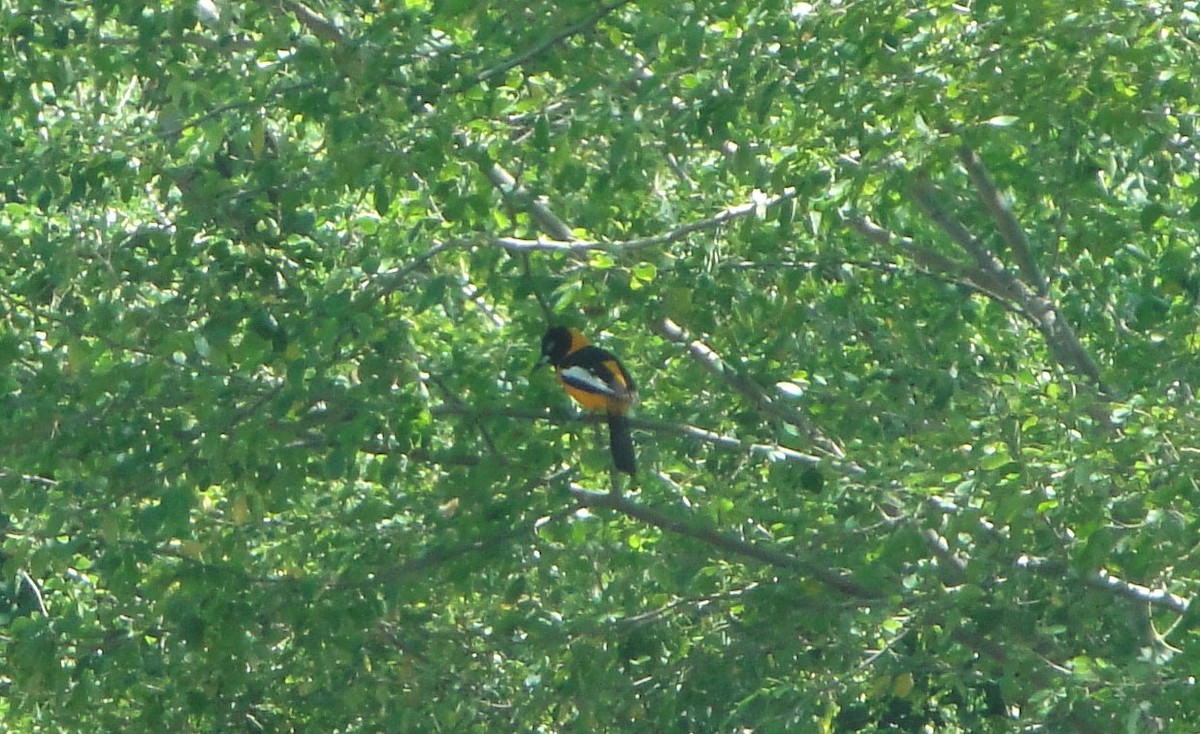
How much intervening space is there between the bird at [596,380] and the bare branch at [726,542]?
0.12 metres

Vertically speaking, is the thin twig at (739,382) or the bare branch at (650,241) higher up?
the bare branch at (650,241)

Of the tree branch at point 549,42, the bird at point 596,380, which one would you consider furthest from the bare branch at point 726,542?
the tree branch at point 549,42

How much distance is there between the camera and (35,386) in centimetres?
683

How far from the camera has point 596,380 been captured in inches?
277

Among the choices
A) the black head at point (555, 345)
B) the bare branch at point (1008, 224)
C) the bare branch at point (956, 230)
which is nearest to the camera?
the black head at point (555, 345)

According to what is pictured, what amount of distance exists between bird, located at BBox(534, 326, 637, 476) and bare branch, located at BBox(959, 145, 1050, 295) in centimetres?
144

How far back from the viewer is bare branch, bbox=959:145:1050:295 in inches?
289

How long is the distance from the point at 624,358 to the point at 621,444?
0.78 metres

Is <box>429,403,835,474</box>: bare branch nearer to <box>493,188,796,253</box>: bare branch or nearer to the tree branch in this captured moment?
<box>493,188,796,253</box>: bare branch

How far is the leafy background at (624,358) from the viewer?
19.5ft

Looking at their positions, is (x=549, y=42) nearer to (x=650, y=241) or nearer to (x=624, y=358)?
(x=650, y=241)

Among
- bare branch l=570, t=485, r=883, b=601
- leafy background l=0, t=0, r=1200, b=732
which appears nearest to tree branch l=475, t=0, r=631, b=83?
leafy background l=0, t=0, r=1200, b=732

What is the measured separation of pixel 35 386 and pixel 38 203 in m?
0.62

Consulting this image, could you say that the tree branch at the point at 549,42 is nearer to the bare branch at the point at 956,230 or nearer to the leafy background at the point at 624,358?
the leafy background at the point at 624,358
